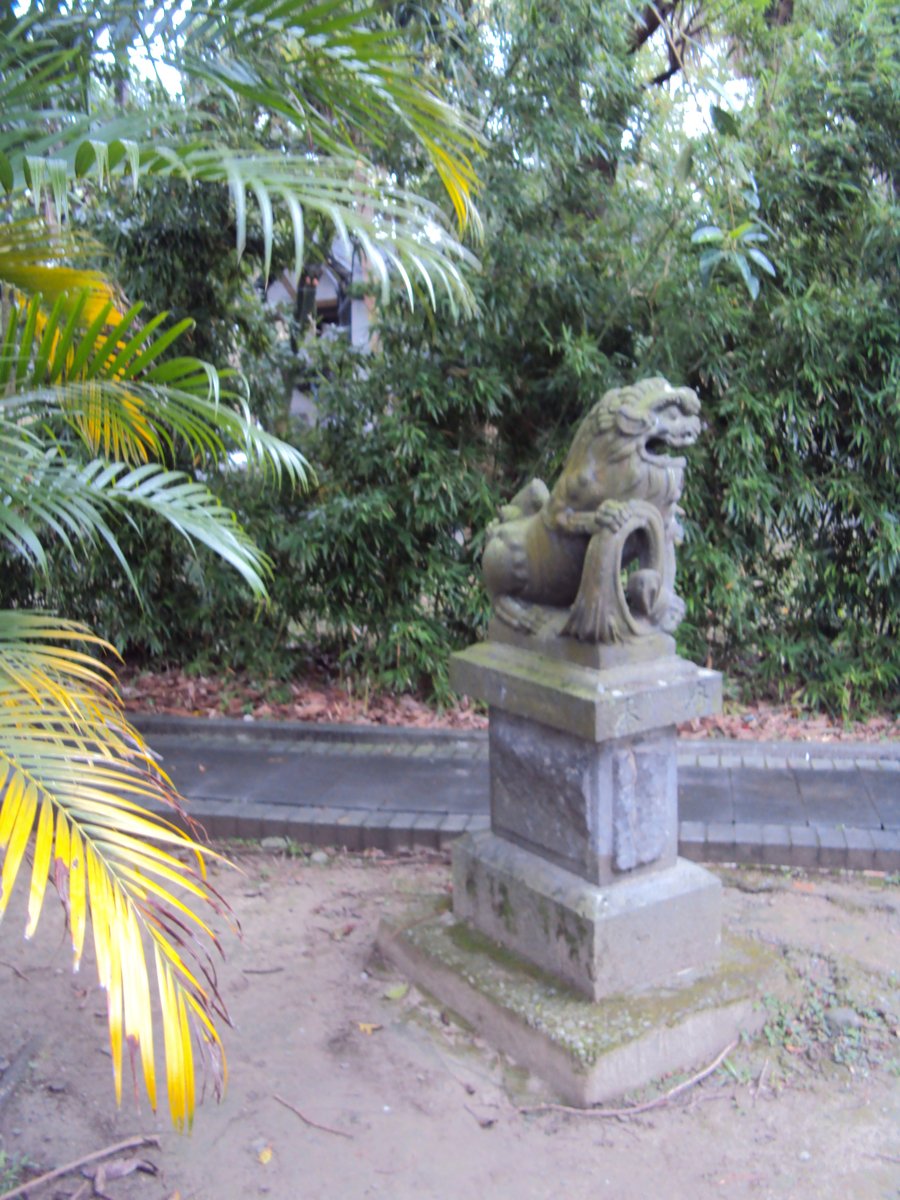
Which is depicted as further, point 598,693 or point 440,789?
point 440,789

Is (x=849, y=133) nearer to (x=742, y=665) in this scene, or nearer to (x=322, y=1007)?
(x=742, y=665)

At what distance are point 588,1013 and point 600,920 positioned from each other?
28 cm

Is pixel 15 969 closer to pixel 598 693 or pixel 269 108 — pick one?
pixel 598 693

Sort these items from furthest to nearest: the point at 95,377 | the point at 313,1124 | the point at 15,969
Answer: the point at 15,969 < the point at 313,1124 < the point at 95,377

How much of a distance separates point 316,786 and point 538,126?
3981 mm

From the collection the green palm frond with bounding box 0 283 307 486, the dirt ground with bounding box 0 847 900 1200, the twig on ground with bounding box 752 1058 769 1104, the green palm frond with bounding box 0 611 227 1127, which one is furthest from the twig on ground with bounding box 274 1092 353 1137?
the green palm frond with bounding box 0 283 307 486

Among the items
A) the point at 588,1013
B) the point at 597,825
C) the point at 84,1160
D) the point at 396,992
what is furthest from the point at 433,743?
the point at 84,1160

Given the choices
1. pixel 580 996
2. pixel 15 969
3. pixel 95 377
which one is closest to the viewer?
pixel 95 377

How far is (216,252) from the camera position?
6.64m

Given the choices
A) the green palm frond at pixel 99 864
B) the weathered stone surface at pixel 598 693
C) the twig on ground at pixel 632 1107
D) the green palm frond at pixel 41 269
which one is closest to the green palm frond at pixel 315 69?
the green palm frond at pixel 41 269

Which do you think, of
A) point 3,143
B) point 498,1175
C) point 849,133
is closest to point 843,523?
point 849,133

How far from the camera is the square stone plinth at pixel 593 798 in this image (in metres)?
3.25

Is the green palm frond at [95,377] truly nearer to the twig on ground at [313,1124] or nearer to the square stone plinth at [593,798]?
the square stone plinth at [593,798]

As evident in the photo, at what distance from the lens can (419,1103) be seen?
3031 mm
